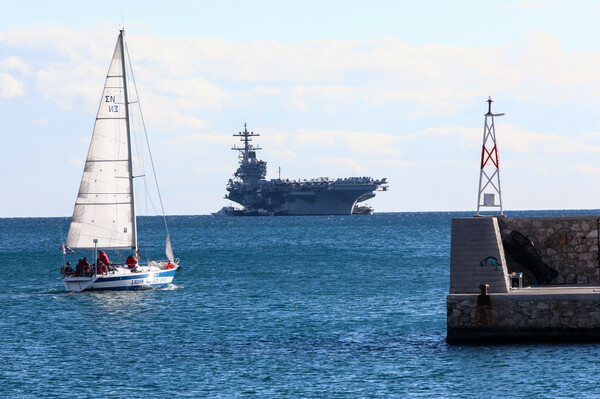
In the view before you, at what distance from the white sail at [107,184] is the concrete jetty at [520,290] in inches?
903

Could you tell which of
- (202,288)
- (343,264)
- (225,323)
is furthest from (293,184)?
(225,323)

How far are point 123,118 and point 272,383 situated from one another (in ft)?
83.8

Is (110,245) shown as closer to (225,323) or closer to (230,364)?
(225,323)

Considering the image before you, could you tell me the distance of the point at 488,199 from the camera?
25.5m

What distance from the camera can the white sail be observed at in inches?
1688

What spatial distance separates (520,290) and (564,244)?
10.5 ft

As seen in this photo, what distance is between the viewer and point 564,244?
2591 centimetres

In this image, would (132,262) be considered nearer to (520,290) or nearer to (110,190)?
(110,190)

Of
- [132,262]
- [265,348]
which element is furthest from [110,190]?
[265,348]

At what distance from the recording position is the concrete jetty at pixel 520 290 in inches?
858

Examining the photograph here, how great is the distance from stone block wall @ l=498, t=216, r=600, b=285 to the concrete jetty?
1.1 inches

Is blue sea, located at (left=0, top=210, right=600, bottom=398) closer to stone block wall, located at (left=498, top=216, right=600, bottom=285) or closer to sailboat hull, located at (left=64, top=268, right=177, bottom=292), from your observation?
sailboat hull, located at (left=64, top=268, right=177, bottom=292)

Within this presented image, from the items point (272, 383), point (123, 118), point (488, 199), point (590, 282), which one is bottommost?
point (272, 383)

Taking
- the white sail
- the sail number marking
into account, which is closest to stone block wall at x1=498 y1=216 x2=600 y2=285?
the white sail
